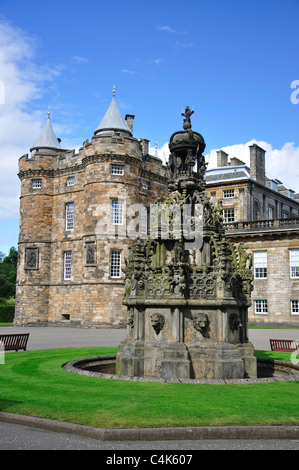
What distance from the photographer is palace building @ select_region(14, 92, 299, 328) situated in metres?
38.2

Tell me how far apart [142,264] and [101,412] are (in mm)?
5066

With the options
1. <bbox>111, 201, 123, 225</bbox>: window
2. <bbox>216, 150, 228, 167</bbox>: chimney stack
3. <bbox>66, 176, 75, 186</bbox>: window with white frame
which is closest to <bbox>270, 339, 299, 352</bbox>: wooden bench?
<bbox>111, 201, 123, 225</bbox>: window

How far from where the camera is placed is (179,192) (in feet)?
43.2

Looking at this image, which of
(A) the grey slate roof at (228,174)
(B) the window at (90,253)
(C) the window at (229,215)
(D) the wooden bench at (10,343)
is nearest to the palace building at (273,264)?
(C) the window at (229,215)

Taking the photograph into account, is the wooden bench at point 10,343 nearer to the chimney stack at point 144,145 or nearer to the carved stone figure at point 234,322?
the carved stone figure at point 234,322

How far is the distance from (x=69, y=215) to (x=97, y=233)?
5676 mm

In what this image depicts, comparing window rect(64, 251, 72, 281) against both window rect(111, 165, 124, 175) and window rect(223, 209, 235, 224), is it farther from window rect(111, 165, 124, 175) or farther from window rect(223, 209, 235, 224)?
window rect(223, 209, 235, 224)

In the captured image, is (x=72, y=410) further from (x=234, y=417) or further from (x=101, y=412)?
(x=234, y=417)

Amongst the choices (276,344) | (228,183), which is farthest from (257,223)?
(276,344)

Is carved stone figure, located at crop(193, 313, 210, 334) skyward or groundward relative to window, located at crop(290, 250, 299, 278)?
groundward

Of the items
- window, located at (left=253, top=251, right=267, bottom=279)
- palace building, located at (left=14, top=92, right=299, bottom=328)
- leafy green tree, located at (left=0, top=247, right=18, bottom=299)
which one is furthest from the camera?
leafy green tree, located at (left=0, top=247, right=18, bottom=299)

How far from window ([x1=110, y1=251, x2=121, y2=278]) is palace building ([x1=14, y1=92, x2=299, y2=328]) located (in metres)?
0.08

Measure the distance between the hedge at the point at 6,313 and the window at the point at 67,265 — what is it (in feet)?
41.8

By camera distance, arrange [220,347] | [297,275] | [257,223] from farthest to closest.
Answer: [257,223]
[297,275]
[220,347]
